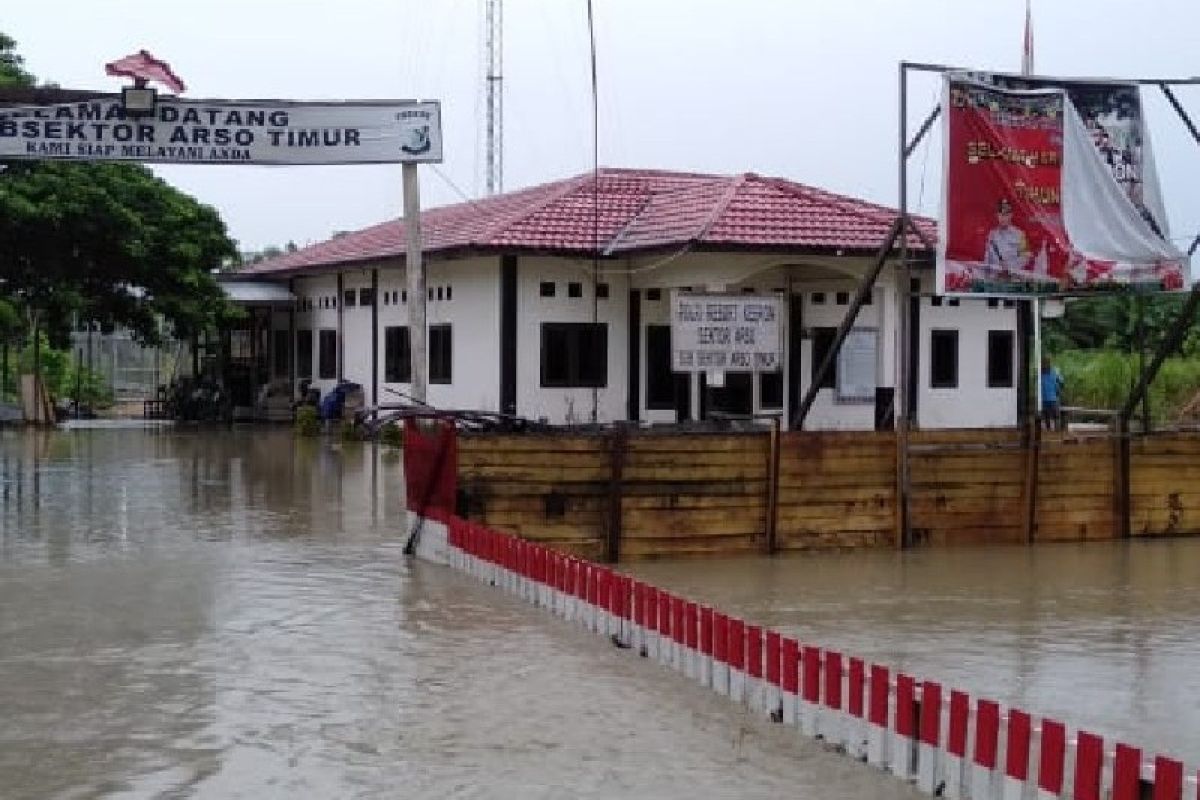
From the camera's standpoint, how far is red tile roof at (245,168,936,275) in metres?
23.5

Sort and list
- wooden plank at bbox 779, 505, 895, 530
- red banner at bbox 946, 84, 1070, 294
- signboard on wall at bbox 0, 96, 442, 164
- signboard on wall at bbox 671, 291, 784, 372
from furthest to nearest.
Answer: signboard on wall at bbox 0, 96, 442, 164, signboard on wall at bbox 671, 291, 784, 372, red banner at bbox 946, 84, 1070, 294, wooden plank at bbox 779, 505, 895, 530

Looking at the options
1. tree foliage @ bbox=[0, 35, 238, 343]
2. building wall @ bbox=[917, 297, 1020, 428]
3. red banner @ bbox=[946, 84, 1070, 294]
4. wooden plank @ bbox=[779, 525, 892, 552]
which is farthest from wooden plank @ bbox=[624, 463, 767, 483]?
tree foliage @ bbox=[0, 35, 238, 343]

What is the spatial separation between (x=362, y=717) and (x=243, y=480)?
13843mm

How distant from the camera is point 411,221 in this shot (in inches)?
660

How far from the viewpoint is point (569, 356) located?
25.1 m

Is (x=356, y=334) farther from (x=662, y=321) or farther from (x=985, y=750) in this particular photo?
(x=985, y=750)

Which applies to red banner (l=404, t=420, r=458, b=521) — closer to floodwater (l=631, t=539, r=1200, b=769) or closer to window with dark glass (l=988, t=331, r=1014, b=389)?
floodwater (l=631, t=539, r=1200, b=769)

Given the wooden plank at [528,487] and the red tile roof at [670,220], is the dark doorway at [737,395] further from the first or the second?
the wooden plank at [528,487]

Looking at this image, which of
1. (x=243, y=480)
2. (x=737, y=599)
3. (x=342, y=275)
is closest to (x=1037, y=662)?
(x=737, y=599)

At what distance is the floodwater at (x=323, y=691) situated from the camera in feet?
22.7

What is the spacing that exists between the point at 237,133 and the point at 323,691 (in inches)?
395

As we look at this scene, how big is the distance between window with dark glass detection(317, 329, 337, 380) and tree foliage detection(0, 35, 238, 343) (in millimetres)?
2224

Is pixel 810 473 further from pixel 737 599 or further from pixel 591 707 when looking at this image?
pixel 591 707

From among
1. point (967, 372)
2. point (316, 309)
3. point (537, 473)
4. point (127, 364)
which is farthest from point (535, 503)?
point (127, 364)
